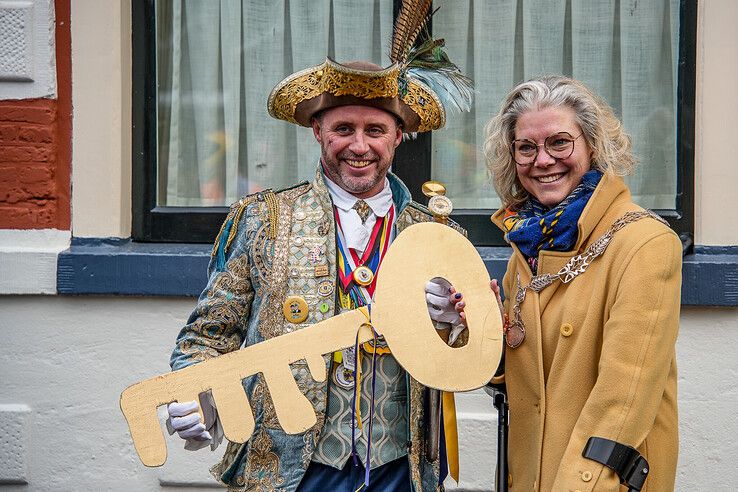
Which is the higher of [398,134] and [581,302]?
[398,134]

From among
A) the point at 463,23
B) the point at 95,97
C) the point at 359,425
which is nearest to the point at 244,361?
the point at 359,425

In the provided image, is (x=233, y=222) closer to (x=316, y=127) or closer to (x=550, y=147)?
(x=316, y=127)

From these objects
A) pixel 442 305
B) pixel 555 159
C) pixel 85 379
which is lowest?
pixel 85 379

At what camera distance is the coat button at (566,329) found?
2.50 meters

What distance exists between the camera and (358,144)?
276 centimetres

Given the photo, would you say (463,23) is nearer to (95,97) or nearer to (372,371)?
(95,97)

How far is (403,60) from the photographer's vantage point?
2.94 m

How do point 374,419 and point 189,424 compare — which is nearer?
point 189,424

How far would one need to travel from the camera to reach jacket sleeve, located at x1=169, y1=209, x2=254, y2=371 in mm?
2752

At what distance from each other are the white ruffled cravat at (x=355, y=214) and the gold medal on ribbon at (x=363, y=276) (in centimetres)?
12

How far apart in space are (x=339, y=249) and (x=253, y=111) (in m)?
1.90

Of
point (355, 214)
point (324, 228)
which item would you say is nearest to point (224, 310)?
point (324, 228)

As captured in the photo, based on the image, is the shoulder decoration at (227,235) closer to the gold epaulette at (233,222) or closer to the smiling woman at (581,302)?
the gold epaulette at (233,222)

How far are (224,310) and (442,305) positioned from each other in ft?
2.12
